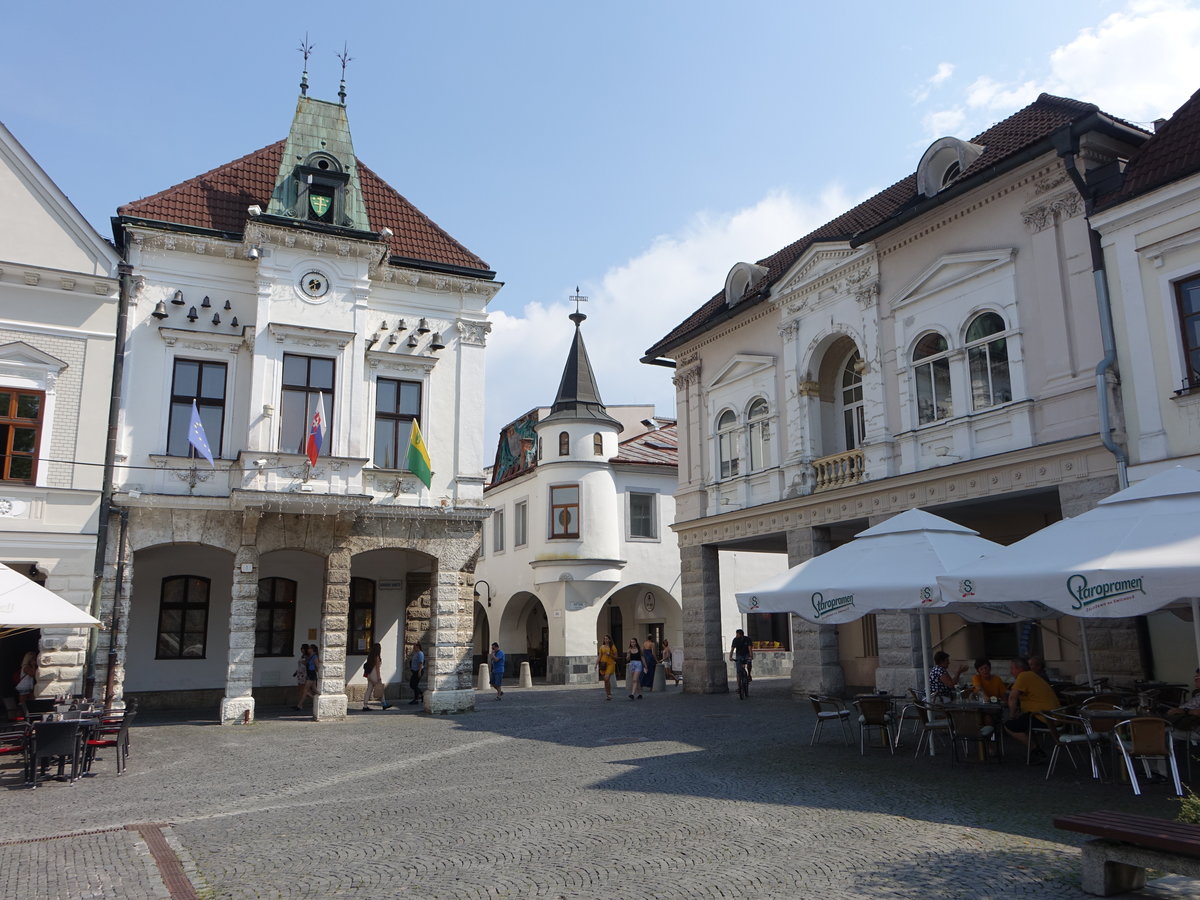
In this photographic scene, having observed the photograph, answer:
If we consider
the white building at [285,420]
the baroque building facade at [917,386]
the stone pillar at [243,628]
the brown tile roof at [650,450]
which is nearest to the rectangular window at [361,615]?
the white building at [285,420]

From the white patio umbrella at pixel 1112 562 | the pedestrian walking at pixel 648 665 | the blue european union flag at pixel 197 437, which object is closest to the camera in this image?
the white patio umbrella at pixel 1112 562

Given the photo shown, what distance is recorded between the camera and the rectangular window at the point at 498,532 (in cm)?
3944

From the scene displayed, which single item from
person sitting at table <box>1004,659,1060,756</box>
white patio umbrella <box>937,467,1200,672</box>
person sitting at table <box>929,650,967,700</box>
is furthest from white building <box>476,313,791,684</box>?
white patio umbrella <box>937,467,1200,672</box>

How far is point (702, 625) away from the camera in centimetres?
2481

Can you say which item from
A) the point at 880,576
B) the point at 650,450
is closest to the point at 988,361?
the point at 880,576

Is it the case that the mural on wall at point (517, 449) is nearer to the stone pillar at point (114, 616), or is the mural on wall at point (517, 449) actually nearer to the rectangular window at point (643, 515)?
the rectangular window at point (643, 515)

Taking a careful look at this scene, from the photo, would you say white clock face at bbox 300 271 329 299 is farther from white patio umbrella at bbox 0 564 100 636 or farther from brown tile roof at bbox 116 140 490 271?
white patio umbrella at bbox 0 564 100 636

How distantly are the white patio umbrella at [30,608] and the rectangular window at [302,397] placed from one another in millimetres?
7171

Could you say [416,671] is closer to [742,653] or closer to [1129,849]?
[742,653]

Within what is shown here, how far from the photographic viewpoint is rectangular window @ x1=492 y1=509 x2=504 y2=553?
A: 39438 mm

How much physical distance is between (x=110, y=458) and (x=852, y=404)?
16.6m

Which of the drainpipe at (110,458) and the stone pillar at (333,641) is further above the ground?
the drainpipe at (110,458)

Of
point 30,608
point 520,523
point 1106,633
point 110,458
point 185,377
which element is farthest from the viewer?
point 520,523

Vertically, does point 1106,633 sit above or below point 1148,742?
above
